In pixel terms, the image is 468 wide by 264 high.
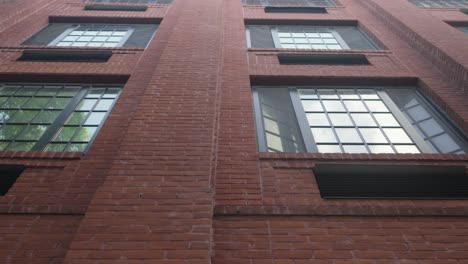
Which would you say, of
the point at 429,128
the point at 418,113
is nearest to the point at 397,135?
the point at 429,128

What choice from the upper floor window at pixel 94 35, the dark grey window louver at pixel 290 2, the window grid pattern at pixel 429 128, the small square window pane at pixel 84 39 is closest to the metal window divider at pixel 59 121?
the upper floor window at pixel 94 35

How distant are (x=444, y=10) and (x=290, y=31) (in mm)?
5226

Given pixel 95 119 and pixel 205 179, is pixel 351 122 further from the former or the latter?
pixel 95 119

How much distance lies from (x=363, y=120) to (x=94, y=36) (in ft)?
23.2

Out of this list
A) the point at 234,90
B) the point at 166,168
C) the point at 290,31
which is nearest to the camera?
the point at 166,168

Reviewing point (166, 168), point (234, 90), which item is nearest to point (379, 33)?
point (234, 90)

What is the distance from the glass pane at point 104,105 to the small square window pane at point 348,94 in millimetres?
4177

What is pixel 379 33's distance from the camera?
7.63 meters

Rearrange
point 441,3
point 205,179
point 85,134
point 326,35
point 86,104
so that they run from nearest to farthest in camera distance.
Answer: point 205,179, point 85,134, point 86,104, point 326,35, point 441,3

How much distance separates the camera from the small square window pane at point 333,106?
512 cm

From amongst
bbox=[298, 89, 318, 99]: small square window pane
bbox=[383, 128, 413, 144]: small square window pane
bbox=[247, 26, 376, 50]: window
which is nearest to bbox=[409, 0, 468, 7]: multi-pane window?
bbox=[247, 26, 376, 50]: window

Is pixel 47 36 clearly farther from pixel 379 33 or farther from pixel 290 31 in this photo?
pixel 379 33

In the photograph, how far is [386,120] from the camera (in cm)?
489

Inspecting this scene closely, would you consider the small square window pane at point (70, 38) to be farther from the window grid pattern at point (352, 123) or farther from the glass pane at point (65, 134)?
the window grid pattern at point (352, 123)
